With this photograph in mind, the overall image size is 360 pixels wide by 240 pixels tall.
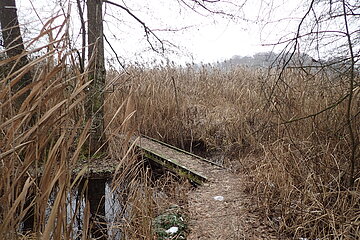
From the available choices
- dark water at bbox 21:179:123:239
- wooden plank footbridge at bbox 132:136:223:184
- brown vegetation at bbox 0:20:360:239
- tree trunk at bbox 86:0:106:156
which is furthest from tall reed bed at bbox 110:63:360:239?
dark water at bbox 21:179:123:239

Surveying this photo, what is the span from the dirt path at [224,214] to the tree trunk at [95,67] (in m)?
1.08

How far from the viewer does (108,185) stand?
3357mm

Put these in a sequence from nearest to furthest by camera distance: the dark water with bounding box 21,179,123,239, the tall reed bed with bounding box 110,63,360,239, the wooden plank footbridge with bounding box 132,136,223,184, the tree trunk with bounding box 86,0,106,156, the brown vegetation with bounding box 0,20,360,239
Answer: the brown vegetation with bounding box 0,20,360,239, the tree trunk with bounding box 86,0,106,156, the tall reed bed with bounding box 110,63,360,239, the dark water with bounding box 21,179,123,239, the wooden plank footbridge with bounding box 132,136,223,184

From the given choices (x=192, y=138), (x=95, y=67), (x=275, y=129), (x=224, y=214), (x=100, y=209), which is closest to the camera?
(x=95, y=67)

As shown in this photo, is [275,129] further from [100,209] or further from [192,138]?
[100,209]

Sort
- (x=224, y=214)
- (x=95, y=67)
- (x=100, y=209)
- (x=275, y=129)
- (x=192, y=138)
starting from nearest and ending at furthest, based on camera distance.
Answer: (x=95, y=67), (x=224, y=214), (x=100, y=209), (x=275, y=129), (x=192, y=138)

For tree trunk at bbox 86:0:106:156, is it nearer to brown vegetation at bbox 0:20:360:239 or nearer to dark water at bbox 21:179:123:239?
brown vegetation at bbox 0:20:360:239

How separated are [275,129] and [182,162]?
1.31 meters

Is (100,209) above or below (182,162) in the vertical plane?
below

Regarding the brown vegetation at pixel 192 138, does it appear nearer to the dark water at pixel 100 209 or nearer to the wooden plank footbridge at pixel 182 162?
the dark water at pixel 100 209

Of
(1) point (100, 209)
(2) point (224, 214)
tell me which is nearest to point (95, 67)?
(2) point (224, 214)

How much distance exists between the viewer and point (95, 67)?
3.28ft

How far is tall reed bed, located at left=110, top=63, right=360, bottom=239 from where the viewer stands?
1.93 meters

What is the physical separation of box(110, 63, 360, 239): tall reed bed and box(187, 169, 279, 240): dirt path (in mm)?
134
